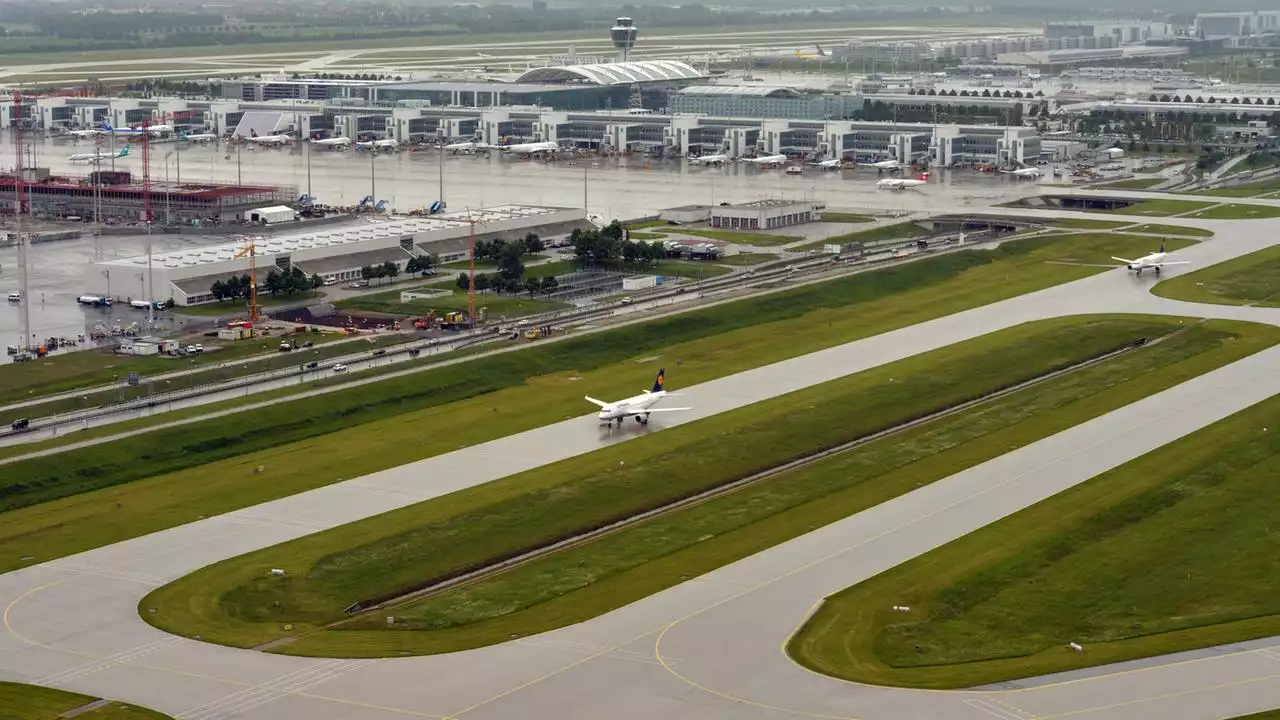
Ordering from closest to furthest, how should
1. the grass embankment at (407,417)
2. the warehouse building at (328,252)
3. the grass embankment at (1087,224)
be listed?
the grass embankment at (407,417)
the warehouse building at (328,252)
the grass embankment at (1087,224)

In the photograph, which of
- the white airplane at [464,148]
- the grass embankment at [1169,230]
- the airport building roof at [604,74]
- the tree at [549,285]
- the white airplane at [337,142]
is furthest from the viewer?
the airport building roof at [604,74]

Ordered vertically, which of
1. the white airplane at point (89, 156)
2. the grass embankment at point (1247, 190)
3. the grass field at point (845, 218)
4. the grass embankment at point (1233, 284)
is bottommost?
the grass embankment at point (1233, 284)

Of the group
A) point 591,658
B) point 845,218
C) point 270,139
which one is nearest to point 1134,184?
point 845,218

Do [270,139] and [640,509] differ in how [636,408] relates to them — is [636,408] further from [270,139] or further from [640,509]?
[270,139]

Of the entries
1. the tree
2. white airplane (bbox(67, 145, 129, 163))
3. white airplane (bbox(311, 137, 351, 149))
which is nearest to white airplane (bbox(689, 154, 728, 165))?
white airplane (bbox(311, 137, 351, 149))

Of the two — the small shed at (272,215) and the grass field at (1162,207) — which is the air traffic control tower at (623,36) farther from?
the small shed at (272,215)

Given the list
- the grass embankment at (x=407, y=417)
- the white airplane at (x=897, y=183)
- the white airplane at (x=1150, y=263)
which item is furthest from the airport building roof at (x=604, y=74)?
the grass embankment at (x=407, y=417)
